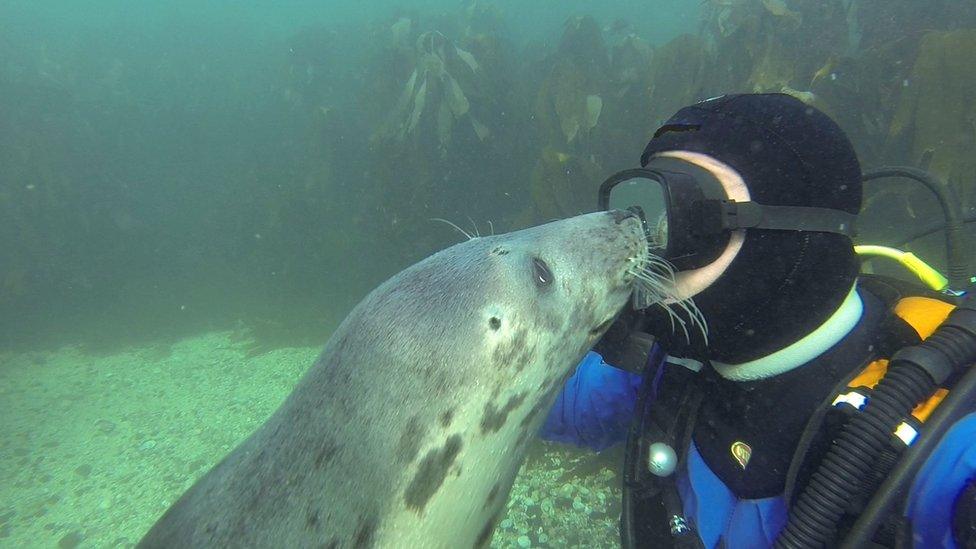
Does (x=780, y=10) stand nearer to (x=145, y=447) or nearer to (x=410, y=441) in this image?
(x=410, y=441)

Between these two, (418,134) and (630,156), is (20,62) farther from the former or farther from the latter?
(630,156)

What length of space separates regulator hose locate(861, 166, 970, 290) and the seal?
136 centimetres

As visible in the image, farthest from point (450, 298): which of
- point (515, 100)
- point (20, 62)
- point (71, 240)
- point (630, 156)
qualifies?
point (20, 62)

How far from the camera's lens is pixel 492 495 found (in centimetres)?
177

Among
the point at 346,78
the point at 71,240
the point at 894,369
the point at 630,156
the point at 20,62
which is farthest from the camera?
the point at 20,62

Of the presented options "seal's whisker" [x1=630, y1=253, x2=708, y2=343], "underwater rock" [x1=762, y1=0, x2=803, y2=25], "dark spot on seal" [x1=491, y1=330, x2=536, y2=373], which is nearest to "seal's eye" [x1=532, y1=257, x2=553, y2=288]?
"dark spot on seal" [x1=491, y1=330, x2=536, y2=373]

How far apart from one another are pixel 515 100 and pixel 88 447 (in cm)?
831

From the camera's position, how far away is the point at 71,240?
1191 cm

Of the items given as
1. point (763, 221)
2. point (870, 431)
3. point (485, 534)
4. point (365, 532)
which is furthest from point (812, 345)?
point (365, 532)

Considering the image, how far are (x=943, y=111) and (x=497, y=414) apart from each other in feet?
19.7

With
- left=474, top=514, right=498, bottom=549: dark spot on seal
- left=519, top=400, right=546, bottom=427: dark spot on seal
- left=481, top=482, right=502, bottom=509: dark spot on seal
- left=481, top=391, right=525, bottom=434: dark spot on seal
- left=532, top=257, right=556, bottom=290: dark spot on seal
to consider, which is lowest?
left=474, top=514, right=498, bottom=549: dark spot on seal

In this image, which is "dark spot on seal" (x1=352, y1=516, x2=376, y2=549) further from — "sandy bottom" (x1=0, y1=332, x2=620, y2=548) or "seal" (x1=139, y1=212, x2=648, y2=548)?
"sandy bottom" (x1=0, y1=332, x2=620, y2=548)

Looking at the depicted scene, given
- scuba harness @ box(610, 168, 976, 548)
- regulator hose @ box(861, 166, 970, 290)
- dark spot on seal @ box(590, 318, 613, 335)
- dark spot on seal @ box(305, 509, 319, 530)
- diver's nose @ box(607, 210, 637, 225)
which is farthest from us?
regulator hose @ box(861, 166, 970, 290)

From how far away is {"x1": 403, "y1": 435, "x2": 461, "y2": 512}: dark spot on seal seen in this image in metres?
1.54
